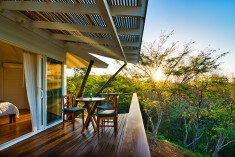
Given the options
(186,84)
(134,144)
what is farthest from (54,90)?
(186,84)

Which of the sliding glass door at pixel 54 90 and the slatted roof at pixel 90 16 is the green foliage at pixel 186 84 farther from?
the slatted roof at pixel 90 16

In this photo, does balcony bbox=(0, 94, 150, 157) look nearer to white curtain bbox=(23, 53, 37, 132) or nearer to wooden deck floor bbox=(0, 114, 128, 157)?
wooden deck floor bbox=(0, 114, 128, 157)

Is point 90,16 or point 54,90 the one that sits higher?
point 90,16

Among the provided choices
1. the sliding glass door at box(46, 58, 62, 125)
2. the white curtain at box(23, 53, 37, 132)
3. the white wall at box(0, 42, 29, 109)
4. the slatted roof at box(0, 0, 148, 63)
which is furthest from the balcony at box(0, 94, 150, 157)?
the white wall at box(0, 42, 29, 109)

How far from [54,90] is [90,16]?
2.75 metres

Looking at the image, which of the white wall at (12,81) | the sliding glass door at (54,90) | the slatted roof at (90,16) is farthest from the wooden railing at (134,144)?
the white wall at (12,81)

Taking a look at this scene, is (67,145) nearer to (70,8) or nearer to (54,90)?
(54,90)

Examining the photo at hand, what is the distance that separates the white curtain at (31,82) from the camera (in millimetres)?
3436

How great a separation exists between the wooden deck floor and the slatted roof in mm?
1984

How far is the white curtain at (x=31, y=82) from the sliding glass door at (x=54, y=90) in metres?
0.40

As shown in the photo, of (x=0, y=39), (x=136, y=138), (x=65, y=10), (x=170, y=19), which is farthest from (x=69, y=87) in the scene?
(x=136, y=138)

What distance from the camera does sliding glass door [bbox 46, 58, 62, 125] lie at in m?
4.05

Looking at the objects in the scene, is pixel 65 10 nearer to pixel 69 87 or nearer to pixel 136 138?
pixel 136 138

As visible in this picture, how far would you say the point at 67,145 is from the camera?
9.11ft
